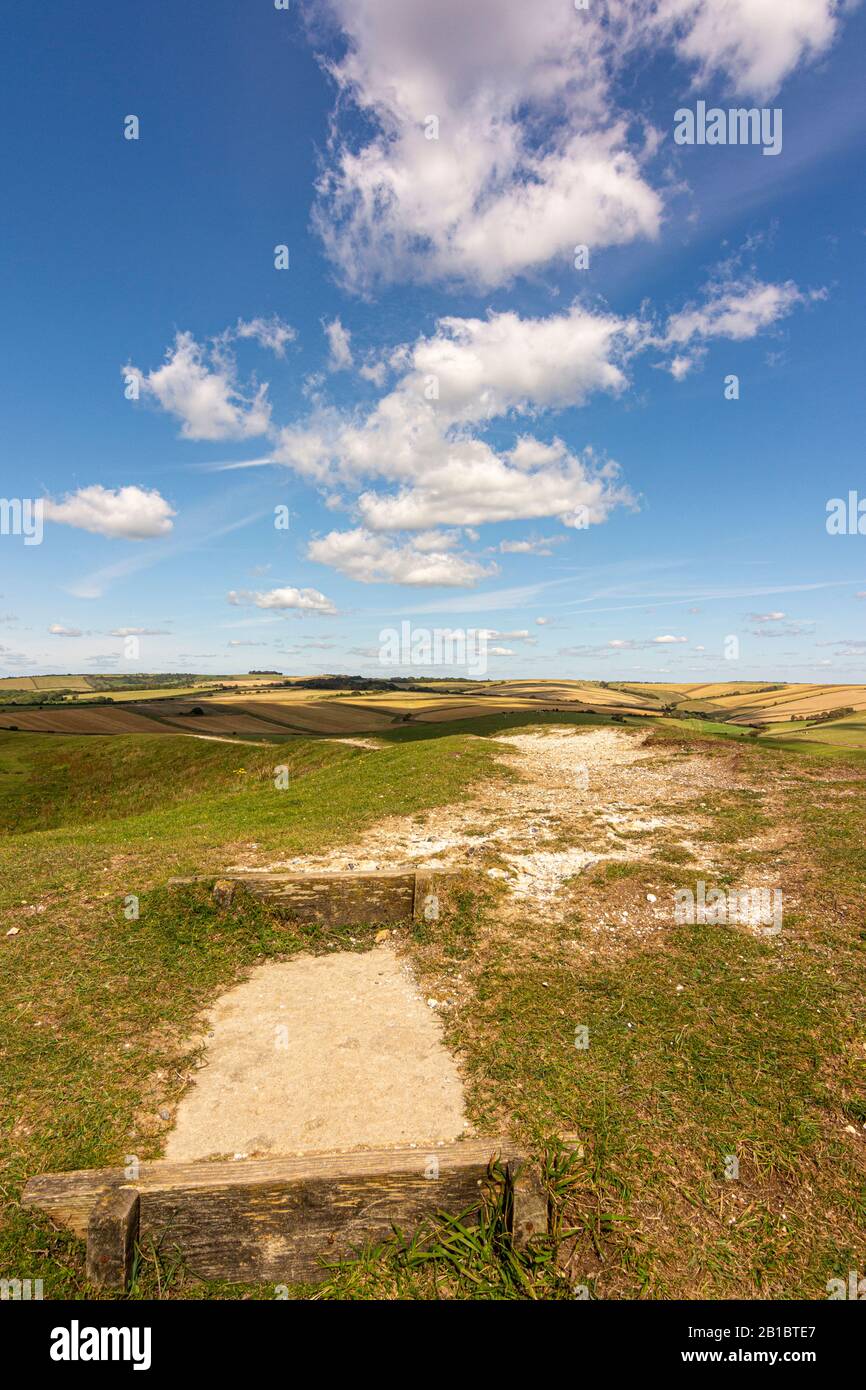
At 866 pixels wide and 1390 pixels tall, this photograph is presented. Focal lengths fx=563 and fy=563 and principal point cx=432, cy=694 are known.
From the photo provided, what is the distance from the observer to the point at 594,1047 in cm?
758

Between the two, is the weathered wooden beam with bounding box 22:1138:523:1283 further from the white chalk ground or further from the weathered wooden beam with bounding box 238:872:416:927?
the weathered wooden beam with bounding box 238:872:416:927

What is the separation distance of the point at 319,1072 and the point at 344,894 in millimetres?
4156

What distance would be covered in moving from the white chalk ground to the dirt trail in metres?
4.37

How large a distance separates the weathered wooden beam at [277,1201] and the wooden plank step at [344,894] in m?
5.57

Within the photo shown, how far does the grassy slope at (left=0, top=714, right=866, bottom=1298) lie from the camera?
17.0 ft

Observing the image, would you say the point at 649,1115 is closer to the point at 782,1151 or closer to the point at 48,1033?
the point at 782,1151

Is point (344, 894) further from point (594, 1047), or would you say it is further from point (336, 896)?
point (594, 1047)

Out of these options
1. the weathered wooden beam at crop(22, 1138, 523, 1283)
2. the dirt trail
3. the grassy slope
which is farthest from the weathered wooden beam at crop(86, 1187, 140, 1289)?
the dirt trail

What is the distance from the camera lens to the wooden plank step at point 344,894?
11.1m

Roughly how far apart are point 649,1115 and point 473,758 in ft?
66.5

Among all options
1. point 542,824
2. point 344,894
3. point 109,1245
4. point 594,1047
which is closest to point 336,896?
point 344,894

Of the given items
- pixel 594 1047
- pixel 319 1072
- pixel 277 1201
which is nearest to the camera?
pixel 277 1201
